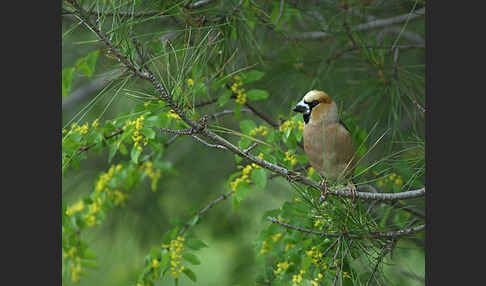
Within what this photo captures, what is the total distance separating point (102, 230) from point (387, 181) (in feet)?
8.14

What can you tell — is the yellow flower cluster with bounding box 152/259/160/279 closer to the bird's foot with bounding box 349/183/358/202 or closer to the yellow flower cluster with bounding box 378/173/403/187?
the bird's foot with bounding box 349/183/358/202

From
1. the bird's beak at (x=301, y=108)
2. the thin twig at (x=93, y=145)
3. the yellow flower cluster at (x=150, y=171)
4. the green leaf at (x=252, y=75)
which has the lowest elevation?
the yellow flower cluster at (x=150, y=171)

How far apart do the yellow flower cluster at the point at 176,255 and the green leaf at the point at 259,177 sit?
0.51 metres

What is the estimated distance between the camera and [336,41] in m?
2.92

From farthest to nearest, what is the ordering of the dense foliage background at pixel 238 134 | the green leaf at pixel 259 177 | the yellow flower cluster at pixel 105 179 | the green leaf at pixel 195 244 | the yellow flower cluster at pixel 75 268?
the yellow flower cluster at pixel 105 179
the yellow flower cluster at pixel 75 268
the green leaf at pixel 195 244
the green leaf at pixel 259 177
the dense foliage background at pixel 238 134

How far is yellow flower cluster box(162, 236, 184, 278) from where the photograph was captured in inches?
81.1

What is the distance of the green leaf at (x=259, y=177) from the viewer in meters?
1.84

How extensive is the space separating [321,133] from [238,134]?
0.72m

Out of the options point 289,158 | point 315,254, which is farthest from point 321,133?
point 315,254

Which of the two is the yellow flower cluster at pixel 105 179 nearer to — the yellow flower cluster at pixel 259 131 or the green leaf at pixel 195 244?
the green leaf at pixel 195 244

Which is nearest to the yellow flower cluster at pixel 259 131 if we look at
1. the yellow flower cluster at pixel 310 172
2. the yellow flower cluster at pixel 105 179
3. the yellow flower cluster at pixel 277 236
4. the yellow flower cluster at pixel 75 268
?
the yellow flower cluster at pixel 310 172

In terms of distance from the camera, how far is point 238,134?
148cm

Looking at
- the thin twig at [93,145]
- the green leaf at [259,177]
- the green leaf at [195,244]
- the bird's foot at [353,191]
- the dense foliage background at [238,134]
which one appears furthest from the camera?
the green leaf at [195,244]

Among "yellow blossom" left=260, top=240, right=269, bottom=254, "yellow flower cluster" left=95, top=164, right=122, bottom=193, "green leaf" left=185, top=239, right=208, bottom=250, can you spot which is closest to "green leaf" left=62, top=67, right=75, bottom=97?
"yellow flower cluster" left=95, top=164, right=122, bottom=193
